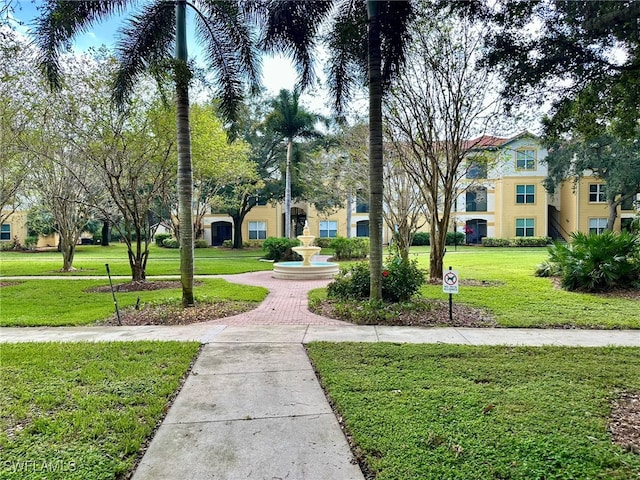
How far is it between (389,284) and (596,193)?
115 feet

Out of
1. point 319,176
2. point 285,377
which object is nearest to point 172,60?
point 285,377

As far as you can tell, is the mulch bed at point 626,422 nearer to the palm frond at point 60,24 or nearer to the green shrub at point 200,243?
the palm frond at point 60,24

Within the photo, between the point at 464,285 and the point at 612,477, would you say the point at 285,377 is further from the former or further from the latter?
the point at 464,285

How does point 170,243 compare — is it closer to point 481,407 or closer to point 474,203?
point 474,203

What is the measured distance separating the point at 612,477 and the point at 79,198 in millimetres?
21091

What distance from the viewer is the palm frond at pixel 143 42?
936 centimetres

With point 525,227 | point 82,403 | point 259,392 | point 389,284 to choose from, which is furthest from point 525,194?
point 82,403

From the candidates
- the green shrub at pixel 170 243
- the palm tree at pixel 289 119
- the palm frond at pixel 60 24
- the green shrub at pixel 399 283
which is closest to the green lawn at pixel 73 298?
the green shrub at pixel 399 283

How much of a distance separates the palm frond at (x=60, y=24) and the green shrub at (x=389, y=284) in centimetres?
785

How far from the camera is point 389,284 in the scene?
29.3ft

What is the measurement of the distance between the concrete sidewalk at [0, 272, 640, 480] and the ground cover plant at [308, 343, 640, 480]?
0.31 meters

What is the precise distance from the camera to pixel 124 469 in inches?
114

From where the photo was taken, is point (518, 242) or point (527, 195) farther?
point (527, 195)

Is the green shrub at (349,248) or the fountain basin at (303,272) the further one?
the green shrub at (349,248)
